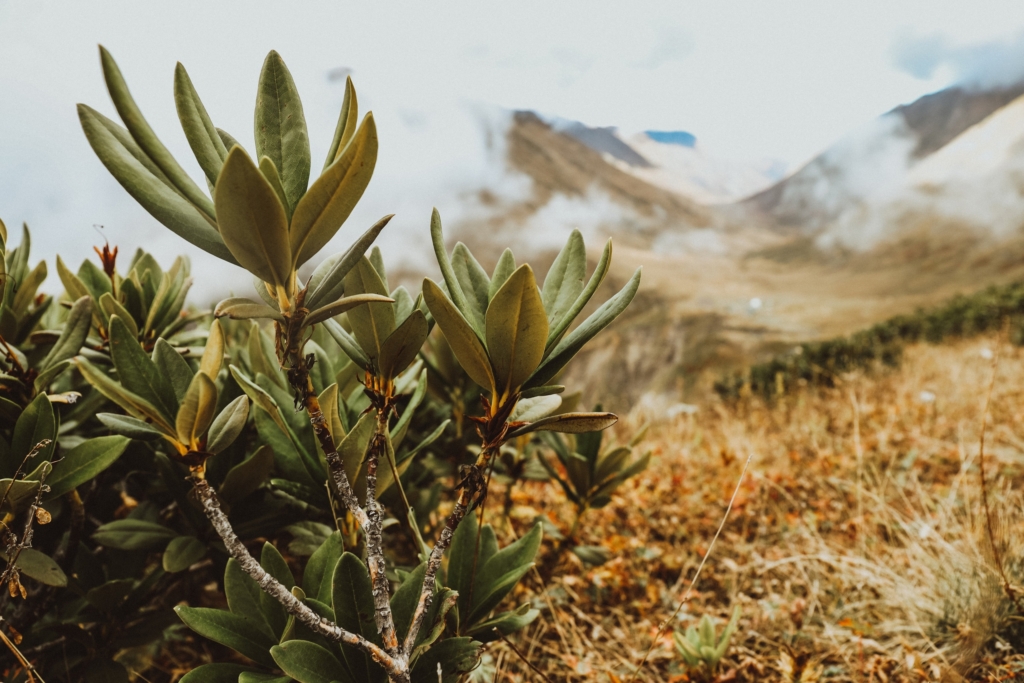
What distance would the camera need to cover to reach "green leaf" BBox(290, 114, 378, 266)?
527mm

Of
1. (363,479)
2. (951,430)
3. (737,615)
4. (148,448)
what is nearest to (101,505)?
(148,448)

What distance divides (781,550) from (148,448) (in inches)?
78.9

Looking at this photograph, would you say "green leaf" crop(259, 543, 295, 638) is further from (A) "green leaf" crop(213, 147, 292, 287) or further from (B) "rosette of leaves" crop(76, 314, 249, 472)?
(A) "green leaf" crop(213, 147, 292, 287)

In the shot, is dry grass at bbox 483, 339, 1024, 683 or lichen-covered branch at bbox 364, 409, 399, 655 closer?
lichen-covered branch at bbox 364, 409, 399, 655

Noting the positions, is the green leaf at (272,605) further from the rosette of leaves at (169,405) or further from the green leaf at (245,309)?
the green leaf at (245,309)

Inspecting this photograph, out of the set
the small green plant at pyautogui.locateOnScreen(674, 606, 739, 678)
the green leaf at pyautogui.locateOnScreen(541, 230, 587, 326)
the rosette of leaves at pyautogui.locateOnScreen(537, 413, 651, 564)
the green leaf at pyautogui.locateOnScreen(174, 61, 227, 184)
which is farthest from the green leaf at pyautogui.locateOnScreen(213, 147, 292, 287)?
the small green plant at pyautogui.locateOnScreen(674, 606, 739, 678)

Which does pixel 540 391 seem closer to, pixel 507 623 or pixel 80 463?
pixel 507 623

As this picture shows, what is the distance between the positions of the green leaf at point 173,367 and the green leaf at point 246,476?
0.54 feet

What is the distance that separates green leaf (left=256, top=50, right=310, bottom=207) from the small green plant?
1301mm

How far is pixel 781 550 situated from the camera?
1980 millimetres

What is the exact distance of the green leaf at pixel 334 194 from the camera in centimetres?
53

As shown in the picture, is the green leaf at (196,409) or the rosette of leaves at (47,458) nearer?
the green leaf at (196,409)

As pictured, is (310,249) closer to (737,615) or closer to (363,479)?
(363,479)

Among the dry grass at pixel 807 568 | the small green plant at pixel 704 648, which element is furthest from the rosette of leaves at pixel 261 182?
the small green plant at pixel 704 648
